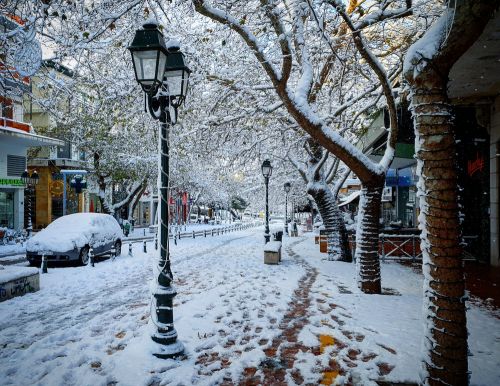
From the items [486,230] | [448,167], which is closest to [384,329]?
[448,167]

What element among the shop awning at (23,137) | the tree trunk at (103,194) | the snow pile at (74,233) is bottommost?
the snow pile at (74,233)

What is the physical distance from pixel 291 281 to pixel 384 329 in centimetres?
454

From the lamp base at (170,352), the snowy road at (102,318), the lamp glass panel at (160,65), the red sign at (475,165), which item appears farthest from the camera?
the red sign at (475,165)

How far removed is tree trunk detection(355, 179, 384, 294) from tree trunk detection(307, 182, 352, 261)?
Answer: 552cm

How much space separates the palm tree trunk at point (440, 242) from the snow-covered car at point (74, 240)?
461 inches

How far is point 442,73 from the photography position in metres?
3.78

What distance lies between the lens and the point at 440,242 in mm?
3691

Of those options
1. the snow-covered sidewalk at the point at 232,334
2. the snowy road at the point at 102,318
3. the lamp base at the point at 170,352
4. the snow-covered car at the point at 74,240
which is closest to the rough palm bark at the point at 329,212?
the snowy road at the point at 102,318

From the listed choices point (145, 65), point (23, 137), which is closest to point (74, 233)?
point (145, 65)

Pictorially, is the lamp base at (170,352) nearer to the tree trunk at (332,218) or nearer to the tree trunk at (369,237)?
the tree trunk at (369,237)

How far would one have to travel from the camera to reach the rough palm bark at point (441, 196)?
11.8 ft

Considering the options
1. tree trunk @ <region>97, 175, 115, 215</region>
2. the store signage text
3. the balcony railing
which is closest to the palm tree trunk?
the balcony railing

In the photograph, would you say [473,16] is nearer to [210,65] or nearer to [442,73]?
[442,73]

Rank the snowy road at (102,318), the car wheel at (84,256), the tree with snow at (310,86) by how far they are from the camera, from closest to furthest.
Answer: the snowy road at (102,318), the tree with snow at (310,86), the car wheel at (84,256)
